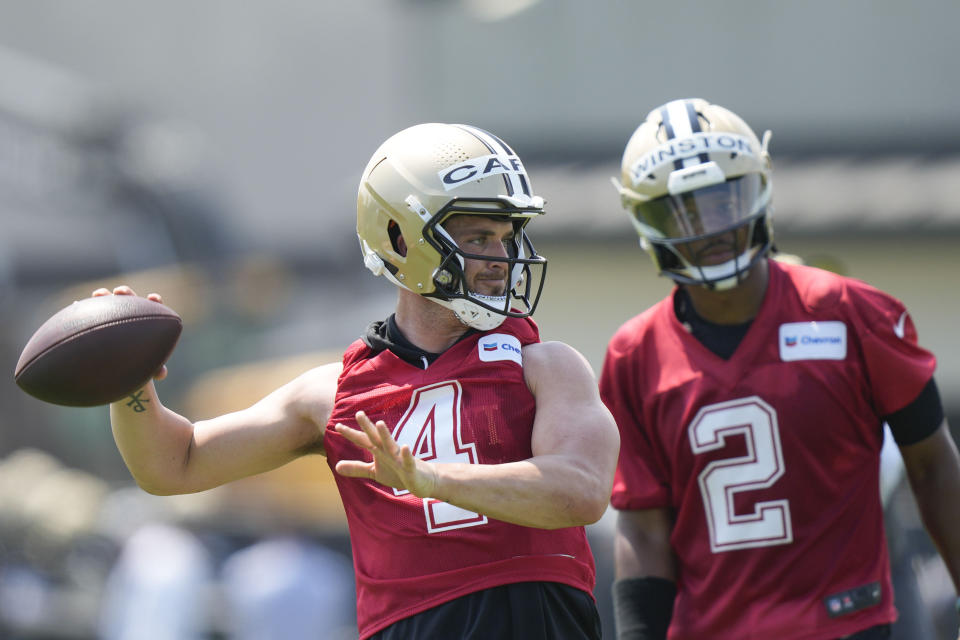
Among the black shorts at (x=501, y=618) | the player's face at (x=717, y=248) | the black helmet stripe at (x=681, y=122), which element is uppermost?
the black helmet stripe at (x=681, y=122)

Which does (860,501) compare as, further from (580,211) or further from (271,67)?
(271,67)

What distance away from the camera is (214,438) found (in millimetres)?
3469

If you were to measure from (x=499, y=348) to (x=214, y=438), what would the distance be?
32.1 inches

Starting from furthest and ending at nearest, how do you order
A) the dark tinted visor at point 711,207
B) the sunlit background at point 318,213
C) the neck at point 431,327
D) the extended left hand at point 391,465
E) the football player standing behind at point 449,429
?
the sunlit background at point 318,213 → the dark tinted visor at point 711,207 → the neck at point 431,327 → the football player standing behind at point 449,429 → the extended left hand at point 391,465

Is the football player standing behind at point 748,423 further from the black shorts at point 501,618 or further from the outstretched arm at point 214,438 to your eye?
the outstretched arm at point 214,438

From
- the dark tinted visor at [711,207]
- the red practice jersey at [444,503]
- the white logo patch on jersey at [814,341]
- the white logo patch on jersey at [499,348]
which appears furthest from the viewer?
the dark tinted visor at [711,207]

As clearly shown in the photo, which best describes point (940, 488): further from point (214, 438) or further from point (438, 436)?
point (214, 438)

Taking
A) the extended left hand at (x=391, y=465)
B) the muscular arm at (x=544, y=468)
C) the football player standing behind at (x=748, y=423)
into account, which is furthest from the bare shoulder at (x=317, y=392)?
the football player standing behind at (x=748, y=423)

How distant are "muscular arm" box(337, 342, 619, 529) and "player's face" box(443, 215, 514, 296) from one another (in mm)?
245

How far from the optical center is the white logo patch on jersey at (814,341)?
3785 mm

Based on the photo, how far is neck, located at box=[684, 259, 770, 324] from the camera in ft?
12.9

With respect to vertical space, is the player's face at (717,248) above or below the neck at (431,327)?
above

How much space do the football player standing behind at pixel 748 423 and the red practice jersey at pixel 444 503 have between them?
0.73 meters

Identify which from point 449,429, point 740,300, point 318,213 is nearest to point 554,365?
point 449,429
